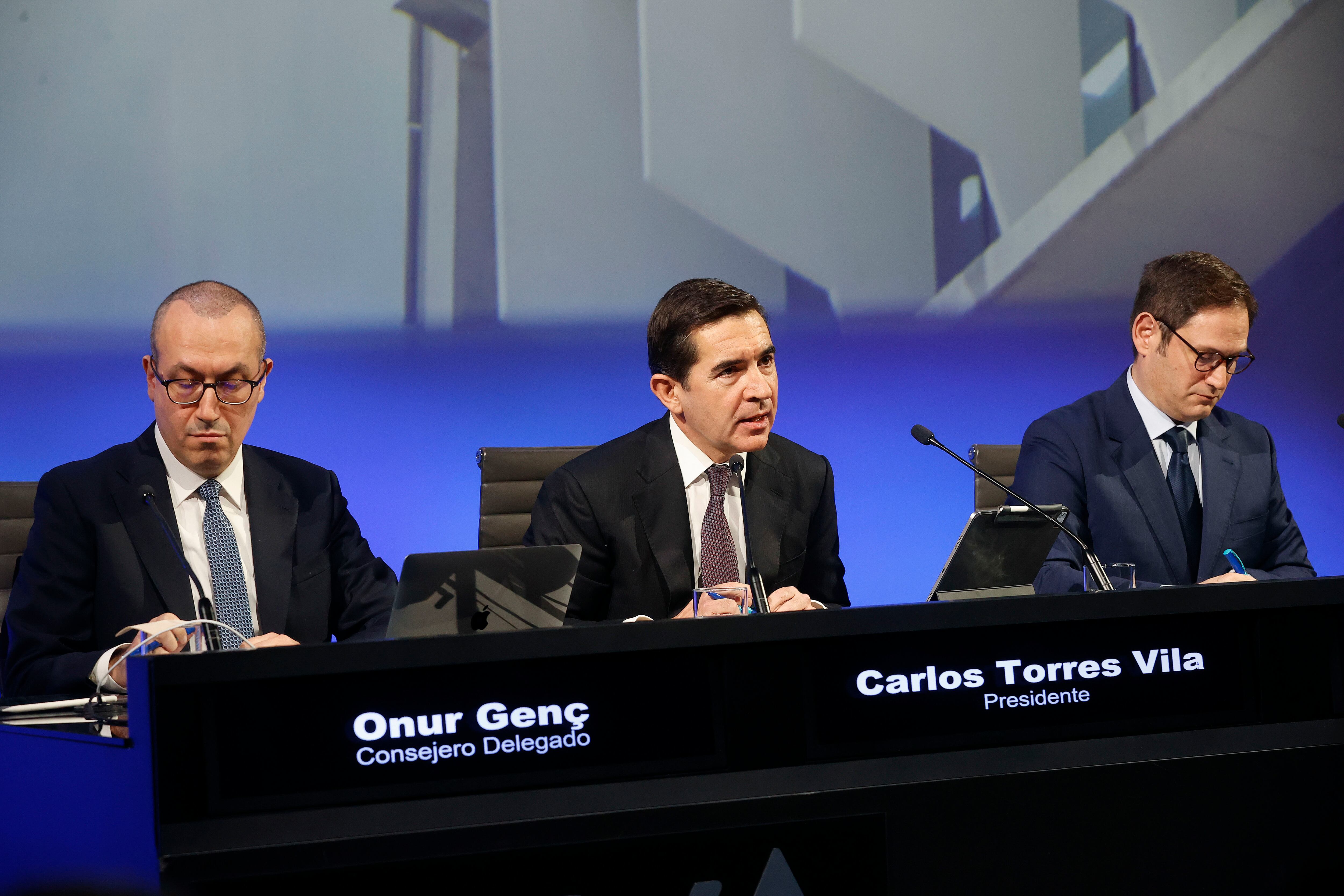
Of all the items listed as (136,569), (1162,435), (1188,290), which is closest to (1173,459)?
(1162,435)

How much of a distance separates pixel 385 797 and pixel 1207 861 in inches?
39.9

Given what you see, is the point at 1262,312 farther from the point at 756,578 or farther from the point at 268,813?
the point at 268,813

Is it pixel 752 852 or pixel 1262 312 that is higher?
pixel 1262 312

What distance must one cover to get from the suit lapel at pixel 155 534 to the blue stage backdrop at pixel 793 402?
3.57ft

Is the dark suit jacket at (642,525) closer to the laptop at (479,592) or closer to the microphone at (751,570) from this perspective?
the microphone at (751,570)

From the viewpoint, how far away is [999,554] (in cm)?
195

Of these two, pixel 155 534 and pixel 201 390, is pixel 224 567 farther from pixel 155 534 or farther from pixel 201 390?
pixel 201 390

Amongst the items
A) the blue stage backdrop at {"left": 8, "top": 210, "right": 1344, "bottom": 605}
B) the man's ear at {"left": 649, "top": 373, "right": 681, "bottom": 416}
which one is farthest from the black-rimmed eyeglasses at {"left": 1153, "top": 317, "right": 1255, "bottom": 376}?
the blue stage backdrop at {"left": 8, "top": 210, "right": 1344, "bottom": 605}

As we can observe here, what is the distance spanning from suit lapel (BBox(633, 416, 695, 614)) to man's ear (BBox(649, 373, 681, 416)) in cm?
10

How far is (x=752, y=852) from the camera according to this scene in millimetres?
1327

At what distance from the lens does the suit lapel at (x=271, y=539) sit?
222cm

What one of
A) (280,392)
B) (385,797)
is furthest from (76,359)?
(385,797)

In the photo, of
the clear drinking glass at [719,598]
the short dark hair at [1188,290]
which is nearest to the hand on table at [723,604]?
the clear drinking glass at [719,598]

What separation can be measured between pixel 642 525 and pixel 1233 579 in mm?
1071
